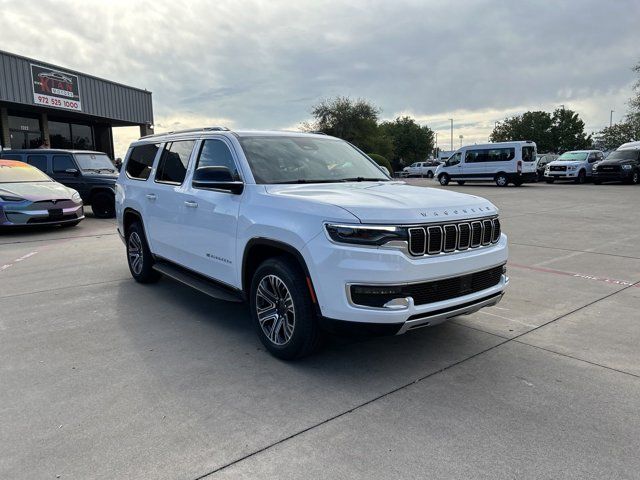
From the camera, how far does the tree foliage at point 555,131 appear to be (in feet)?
249

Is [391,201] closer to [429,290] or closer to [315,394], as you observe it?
[429,290]

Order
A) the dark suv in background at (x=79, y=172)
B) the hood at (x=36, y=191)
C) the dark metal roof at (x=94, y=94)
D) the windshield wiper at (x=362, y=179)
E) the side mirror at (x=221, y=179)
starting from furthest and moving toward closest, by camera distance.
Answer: the dark metal roof at (x=94, y=94) < the dark suv in background at (x=79, y=172) < the hood at (x=36, y=191) < the windshield wiper at (x=362, y=179) < the side mirror at (x=221, y=179)

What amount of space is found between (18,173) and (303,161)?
33.2 feet

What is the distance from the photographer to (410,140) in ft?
282

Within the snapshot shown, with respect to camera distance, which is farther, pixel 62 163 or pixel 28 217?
pixel 62 163

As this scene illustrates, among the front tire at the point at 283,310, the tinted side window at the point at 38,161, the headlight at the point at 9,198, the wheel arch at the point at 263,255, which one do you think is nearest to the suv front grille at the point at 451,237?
the wheel arch at the point at 263,255

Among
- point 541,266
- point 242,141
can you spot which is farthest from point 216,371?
point 541,266

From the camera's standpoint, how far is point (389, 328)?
11.0 ft

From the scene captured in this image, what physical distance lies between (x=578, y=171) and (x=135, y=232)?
91.8ft

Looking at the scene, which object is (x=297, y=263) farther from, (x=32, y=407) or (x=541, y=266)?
(x=541, y=266)

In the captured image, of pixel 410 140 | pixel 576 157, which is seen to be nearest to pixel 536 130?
pixel 410 140

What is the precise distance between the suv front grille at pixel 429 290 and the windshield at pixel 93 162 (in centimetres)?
1310

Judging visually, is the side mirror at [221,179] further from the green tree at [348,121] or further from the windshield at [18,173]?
the green tree at [348,121]

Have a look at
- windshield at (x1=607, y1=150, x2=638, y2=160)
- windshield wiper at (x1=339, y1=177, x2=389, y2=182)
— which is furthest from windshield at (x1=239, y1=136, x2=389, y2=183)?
windshield at (x1=607, y1=150, x2=638, y2=160)
